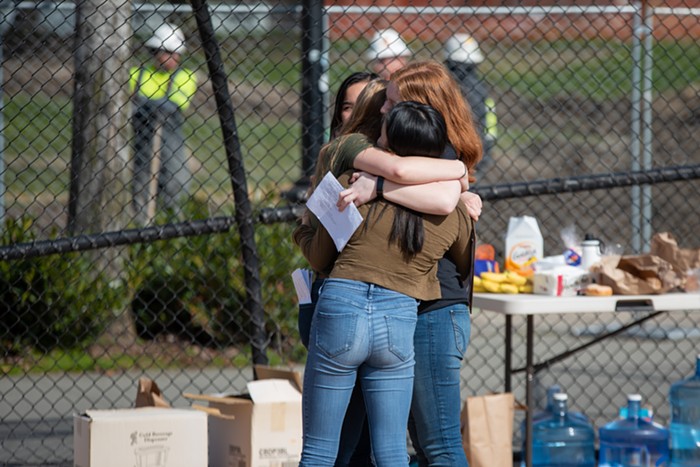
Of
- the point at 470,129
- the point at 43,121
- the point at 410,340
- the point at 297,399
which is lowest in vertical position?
the point at 297,399

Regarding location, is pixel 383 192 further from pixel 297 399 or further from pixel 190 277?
pixel 190 277

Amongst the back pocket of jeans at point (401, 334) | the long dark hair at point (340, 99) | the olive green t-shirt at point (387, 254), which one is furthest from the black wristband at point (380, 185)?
the long dark hair at point (340, 99)

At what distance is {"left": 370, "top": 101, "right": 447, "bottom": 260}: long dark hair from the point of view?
3.05 metres

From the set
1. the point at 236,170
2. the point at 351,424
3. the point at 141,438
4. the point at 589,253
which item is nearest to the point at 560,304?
the point at 589,253

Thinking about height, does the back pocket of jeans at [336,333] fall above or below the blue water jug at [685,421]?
above

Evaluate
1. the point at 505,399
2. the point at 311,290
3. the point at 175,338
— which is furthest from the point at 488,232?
the point at 311,290

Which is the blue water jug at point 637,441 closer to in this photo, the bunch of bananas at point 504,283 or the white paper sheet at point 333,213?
the bunch of bananas at point 504,283

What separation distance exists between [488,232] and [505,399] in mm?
7072

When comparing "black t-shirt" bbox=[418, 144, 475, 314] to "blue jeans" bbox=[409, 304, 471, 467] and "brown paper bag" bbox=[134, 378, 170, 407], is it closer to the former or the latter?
"blue jeans" bbox=[409, 304, 471, 467]

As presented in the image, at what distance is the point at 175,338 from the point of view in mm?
6977

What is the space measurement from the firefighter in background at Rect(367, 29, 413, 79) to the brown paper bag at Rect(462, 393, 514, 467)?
2.01 m

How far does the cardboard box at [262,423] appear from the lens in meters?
4.00

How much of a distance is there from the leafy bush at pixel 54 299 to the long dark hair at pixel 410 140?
3476 millimetres

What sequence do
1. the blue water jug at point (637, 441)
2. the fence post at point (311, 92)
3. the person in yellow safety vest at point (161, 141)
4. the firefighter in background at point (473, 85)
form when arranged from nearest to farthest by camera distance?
the blue water jug at point (637, 441), the fence post at point (311, 92), the firefighter in background at point (473, 85), the person in yellow safety vest at point (161, 141)
